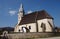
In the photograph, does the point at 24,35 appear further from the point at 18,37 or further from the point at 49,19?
the point at 49,19

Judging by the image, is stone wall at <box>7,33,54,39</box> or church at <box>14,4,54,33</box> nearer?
stone wall at <box>7,33,54,39</box>

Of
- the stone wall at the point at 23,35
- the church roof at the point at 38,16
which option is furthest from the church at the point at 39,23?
the stone wall at the point at 23,35

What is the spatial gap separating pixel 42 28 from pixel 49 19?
382cm

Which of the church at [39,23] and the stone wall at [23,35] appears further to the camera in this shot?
the church at [39,23]

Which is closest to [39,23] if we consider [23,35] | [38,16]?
[38,16]

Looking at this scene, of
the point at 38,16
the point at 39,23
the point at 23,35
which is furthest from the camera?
the point at 38,16

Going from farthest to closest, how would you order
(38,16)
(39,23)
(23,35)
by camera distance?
1. (38,16)
2. (39,23)
3. (23,35)

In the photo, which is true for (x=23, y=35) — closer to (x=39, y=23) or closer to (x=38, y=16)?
(x=39, y=23)

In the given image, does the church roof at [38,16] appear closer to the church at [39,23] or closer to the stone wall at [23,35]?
the church at [39,23]

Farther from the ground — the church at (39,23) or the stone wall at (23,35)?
the church at (39,23)

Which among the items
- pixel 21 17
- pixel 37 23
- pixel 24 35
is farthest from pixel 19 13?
pixel 24 35

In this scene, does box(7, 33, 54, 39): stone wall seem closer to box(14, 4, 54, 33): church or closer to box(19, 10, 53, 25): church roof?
box(14, 4, 54, 33): church

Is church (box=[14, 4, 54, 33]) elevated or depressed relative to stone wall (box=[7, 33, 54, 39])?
elevated

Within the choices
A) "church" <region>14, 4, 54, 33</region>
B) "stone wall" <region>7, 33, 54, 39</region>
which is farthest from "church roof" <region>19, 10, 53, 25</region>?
"stone wall" <region>7, 33, 54, 39</region>
